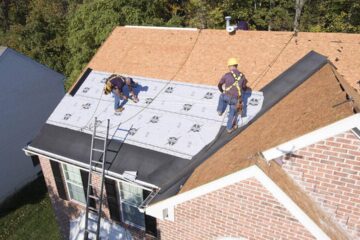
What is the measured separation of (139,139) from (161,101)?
6.17ft

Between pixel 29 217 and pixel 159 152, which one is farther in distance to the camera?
pixel 29 217

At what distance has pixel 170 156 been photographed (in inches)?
432

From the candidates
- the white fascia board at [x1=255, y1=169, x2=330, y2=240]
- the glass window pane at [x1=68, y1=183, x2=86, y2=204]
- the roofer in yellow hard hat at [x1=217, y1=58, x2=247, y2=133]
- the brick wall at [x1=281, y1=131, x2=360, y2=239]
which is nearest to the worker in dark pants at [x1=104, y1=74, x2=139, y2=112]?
the glass window pane at [x1=68, y1=183, x2=86, y2=204]

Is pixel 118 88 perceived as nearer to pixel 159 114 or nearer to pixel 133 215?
pixel 159 114

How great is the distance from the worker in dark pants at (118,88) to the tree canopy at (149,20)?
1137 centimetres

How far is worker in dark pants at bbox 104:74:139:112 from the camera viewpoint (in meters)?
12.7

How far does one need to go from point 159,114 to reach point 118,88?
190 centimetres

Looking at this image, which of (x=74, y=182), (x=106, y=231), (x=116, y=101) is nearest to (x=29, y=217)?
(x=74, y=182)

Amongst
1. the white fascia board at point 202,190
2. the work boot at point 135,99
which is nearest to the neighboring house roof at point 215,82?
the white fascia board at point 202,190

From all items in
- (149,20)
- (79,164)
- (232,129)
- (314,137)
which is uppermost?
(314,137)

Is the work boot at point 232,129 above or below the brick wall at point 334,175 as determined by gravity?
below

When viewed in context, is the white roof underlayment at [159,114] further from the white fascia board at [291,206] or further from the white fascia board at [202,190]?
the white fascia board at [291,206]

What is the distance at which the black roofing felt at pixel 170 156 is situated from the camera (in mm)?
10258

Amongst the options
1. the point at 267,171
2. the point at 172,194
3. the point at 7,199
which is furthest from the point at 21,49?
the point at 267,171
